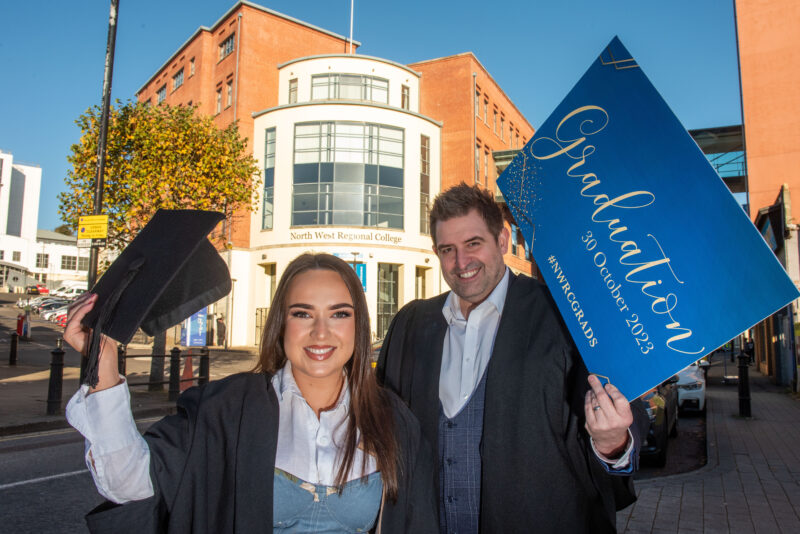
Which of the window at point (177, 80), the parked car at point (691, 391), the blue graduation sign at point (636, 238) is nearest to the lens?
the blue graduation sign at point (636, 238)

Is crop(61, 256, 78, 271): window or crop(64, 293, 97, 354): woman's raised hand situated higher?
crop(61, 256, 78, 271): window

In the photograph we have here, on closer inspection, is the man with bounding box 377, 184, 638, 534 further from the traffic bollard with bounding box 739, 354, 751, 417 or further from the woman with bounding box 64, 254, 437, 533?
the traffic bollard with bounding box 739, 354, 751, 417

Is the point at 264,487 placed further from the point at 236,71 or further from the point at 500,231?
the point at 236,71

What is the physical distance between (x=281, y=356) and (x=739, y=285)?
5.06 ft

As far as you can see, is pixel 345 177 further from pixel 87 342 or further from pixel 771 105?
pixel 87 342

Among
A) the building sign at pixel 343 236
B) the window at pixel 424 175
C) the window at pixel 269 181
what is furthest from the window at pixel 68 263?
the window at pixel 424 175

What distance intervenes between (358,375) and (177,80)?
45.5 metres

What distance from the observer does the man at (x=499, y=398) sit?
200cm

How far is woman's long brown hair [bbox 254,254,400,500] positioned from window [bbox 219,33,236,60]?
118ft

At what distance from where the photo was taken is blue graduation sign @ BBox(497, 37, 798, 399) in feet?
5.31

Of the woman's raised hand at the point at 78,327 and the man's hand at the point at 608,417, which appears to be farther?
the man's hand at the point at 608,417

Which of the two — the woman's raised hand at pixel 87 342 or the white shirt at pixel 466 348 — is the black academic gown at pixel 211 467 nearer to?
the woman's raised hand at pixel 87 342

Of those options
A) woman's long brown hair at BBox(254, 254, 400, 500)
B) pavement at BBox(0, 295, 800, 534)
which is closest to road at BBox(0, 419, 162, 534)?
pavement at BBox(0, 295, 800, 534)

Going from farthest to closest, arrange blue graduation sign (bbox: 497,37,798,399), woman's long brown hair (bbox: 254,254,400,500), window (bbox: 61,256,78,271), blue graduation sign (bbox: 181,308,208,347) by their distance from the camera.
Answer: window (bbox: 61,256,78,271) < blue graduation sign (bbox: 181,308,208,347) < woman's long brown hair (bbox: 254,254,400,500) < blue graduation sign (bbox: 497,37,798,399)
